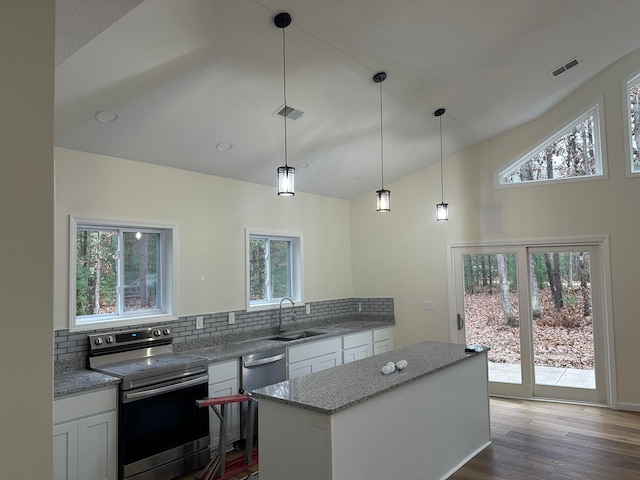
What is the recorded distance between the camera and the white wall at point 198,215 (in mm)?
3508

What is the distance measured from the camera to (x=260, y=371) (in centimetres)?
421

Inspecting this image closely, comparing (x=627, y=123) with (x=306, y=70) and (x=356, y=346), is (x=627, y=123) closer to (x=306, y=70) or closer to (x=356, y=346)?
(x=306, y=70)

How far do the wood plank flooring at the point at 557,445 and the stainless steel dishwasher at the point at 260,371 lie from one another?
1.68 ft

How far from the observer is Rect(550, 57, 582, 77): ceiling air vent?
13.7 feet

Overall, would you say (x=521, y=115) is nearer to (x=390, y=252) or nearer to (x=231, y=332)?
(x=390, y=252)

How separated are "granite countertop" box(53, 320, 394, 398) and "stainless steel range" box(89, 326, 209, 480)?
117 mm

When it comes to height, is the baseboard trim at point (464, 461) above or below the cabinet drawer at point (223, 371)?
below

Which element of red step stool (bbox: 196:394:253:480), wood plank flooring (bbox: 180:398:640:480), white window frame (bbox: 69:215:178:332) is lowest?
wood plank flooring (bbox: 180:398:640:480)

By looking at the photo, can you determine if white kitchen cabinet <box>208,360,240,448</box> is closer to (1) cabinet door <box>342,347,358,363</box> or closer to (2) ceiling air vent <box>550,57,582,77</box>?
(1) cabinet door <box>342,347,358,363</box>

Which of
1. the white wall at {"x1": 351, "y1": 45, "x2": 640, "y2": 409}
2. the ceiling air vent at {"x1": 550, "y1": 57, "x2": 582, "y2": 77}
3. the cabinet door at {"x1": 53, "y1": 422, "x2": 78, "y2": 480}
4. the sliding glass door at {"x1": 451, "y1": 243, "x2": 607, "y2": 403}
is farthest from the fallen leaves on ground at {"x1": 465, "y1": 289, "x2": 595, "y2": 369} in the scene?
the cabinet door at {"x1": 53, "y1": 422, "x2": 78, "y2": 480}

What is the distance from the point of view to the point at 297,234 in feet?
18.4

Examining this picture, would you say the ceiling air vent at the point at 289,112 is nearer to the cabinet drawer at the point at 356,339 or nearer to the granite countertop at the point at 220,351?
the granite countertop at the point at 220,351

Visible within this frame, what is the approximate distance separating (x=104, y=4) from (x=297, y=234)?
3.93 metres

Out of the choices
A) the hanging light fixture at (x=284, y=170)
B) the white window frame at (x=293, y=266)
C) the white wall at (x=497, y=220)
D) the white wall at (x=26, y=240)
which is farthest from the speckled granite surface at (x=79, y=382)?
the white wall at (x=497, y=220)
